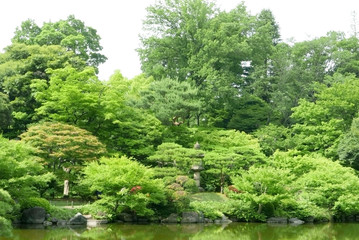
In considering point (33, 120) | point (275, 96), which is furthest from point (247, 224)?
point (275, 96)

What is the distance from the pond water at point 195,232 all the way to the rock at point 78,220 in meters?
0.79

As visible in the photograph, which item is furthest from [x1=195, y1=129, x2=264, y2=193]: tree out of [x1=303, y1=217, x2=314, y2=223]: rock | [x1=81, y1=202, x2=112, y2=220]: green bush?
[x1=81, y1=202, x2=112, y2=220]: green bush

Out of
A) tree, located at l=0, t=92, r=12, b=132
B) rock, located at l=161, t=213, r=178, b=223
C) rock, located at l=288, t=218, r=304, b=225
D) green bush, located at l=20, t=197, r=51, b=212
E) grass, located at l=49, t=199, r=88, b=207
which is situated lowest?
rock, located at l=288, t=218, r=304, b=225

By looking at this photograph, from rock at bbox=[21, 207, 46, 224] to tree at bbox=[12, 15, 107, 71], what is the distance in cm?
1679

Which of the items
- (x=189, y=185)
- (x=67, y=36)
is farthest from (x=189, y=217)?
(x=67, y=36)

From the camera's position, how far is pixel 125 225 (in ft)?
57.3

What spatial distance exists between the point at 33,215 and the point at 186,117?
14.1 metres

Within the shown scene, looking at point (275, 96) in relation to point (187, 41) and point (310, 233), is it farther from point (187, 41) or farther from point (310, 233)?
point (310, 233)

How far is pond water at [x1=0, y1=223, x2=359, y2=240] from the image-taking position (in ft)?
47.2

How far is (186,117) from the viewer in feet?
95.1

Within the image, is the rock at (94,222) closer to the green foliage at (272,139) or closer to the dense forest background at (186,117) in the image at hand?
the dense forest background at (186,117)

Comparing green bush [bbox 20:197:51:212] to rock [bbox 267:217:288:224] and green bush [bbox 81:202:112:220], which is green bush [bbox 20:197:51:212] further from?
rock [bbox 267:217:288:224]

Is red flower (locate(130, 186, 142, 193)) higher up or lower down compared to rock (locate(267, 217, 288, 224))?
higher up

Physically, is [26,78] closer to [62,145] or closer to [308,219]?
[62,145]
